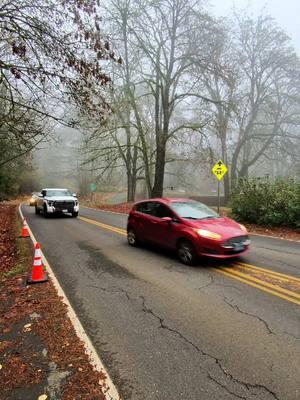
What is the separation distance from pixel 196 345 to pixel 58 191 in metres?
18.3

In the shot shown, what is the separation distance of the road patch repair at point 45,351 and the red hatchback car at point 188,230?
3.19 meters

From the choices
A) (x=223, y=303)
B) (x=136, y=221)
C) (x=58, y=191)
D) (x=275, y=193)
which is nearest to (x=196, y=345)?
A: (x=223, y=303)

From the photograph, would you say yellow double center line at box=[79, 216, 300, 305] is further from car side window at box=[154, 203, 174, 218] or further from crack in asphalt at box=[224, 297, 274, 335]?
car side window at box=[154, 203, 174, 218]

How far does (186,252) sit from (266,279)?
2.02 metres

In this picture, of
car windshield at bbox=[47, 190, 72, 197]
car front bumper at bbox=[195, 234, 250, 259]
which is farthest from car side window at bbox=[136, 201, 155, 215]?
car windshield at bbox=[47, 190, 72, 197]

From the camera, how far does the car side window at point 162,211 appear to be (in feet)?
27.5

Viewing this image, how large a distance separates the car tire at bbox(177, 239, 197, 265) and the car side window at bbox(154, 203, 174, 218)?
36.0 inches

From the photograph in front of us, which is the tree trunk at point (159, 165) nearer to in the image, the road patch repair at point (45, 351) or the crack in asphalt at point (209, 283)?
the crack in asphalt at point (209, 283)

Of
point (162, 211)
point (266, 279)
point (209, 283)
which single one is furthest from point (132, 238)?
point (266, 279)

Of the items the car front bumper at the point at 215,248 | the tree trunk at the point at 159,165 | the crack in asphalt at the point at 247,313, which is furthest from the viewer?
the tree trunk at the point at 159,165

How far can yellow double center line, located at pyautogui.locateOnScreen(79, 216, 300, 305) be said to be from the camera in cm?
546

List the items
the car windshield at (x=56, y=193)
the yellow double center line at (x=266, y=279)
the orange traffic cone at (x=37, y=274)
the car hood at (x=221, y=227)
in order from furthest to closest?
the car windshield at (x=56, y=193)
the car hood at (x=221, y=227)
the orange traffic cone at (x=37, y=274)
the yellow double center line at (x=266, y=279)

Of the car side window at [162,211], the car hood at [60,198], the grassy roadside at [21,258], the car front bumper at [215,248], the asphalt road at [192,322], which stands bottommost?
the grassy roadside at [21,258]

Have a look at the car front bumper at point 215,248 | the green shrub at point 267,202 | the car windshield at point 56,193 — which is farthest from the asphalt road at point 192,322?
the car windshield at point 56,193
